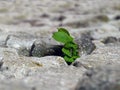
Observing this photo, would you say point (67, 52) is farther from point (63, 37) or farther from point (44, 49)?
point (44, 49)

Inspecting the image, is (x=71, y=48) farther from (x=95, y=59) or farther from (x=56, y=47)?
(x=95, y=59)

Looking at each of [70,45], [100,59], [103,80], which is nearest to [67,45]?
[70,45]

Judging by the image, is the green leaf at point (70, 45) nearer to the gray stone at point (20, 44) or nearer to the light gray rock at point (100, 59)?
the light gray rock at point (100, 59)

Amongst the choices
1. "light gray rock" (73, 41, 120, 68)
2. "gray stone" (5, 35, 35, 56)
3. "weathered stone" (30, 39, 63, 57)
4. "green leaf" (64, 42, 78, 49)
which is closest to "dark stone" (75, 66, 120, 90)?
"light gray rock" (73, 41, 120, 68)

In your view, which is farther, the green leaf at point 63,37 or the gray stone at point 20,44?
the gray stone at point 20,44

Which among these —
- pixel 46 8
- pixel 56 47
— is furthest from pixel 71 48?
pixel 46 8

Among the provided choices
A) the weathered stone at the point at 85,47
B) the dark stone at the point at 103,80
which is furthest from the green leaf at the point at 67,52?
the dark stone at the point at 103,80
